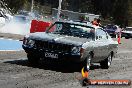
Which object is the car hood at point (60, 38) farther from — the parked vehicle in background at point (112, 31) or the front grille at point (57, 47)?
the parked vehicle in background at point (112, 31)

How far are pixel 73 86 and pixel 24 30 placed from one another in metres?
24.0

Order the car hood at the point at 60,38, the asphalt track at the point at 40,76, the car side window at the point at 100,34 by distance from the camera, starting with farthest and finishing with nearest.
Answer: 1. the car side window at the point at 100,34
2. the car hood at the point at 60,38
3. the asphalt track at the point at 40,76

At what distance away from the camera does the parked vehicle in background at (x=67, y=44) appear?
11352mm

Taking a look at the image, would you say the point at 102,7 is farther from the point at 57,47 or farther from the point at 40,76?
the point at 40,76

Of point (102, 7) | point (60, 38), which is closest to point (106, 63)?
point (60, 38)

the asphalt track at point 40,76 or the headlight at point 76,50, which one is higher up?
the headlight at point 76,50

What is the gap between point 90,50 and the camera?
469 inches

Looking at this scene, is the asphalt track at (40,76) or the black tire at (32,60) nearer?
the asphalt track at (40,76)

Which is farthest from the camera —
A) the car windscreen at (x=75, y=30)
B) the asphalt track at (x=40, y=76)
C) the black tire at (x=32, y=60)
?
the car windscreen at (x=75, y=30)

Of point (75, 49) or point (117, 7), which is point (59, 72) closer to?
point (75, 49)

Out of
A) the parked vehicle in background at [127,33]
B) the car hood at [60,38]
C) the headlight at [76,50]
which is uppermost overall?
the car hood at [60,38]

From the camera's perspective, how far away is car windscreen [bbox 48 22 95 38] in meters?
12.5

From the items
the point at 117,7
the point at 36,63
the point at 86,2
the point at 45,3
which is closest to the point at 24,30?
the point at 36,63

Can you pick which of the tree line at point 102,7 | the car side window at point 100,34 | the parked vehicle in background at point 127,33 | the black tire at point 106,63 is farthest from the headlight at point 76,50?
the tree line at point 102,7
